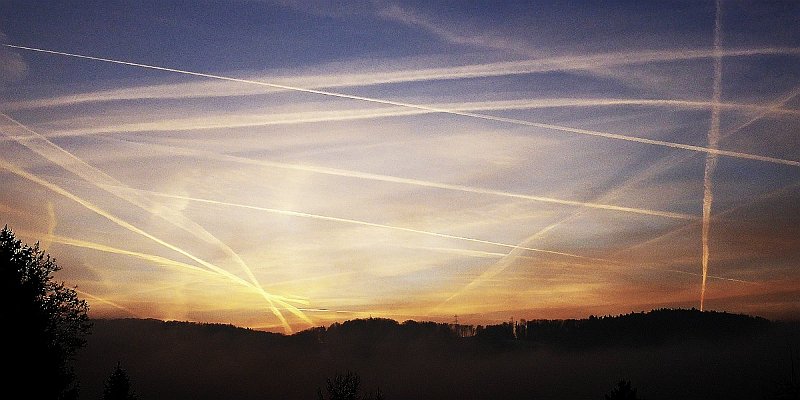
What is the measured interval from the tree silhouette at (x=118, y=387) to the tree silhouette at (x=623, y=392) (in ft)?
135

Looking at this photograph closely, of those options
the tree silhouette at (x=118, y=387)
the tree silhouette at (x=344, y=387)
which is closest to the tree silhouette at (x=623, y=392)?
the tree silhouette at (x=344, y=387)

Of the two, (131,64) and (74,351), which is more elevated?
(131,64)

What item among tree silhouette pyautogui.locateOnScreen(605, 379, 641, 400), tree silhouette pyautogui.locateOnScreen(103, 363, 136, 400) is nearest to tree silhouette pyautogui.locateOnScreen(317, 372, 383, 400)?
tree silhouette pyautogui.locateOnScreen(103, 363, 136, 400)

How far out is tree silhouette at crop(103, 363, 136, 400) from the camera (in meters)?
63.5

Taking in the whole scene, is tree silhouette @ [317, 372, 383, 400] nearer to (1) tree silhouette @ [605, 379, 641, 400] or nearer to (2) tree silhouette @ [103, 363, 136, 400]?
(2) tree silhouette @ [103, 363, 136, 400]

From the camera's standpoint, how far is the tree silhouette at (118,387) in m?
63.5

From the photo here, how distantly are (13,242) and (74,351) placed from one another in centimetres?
750

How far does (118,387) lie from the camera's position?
64.5 meters

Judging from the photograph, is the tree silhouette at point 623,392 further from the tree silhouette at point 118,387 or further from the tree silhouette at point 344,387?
the tree silhouette at point 118,387

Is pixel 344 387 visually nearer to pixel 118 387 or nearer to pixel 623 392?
pixel 118 387

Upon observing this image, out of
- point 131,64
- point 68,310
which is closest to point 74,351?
point 68,310

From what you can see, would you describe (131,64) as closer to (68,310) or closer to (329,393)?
(68,310)

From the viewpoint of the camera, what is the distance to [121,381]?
213 ft

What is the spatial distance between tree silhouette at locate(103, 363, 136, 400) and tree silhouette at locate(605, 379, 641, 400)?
41.3m
